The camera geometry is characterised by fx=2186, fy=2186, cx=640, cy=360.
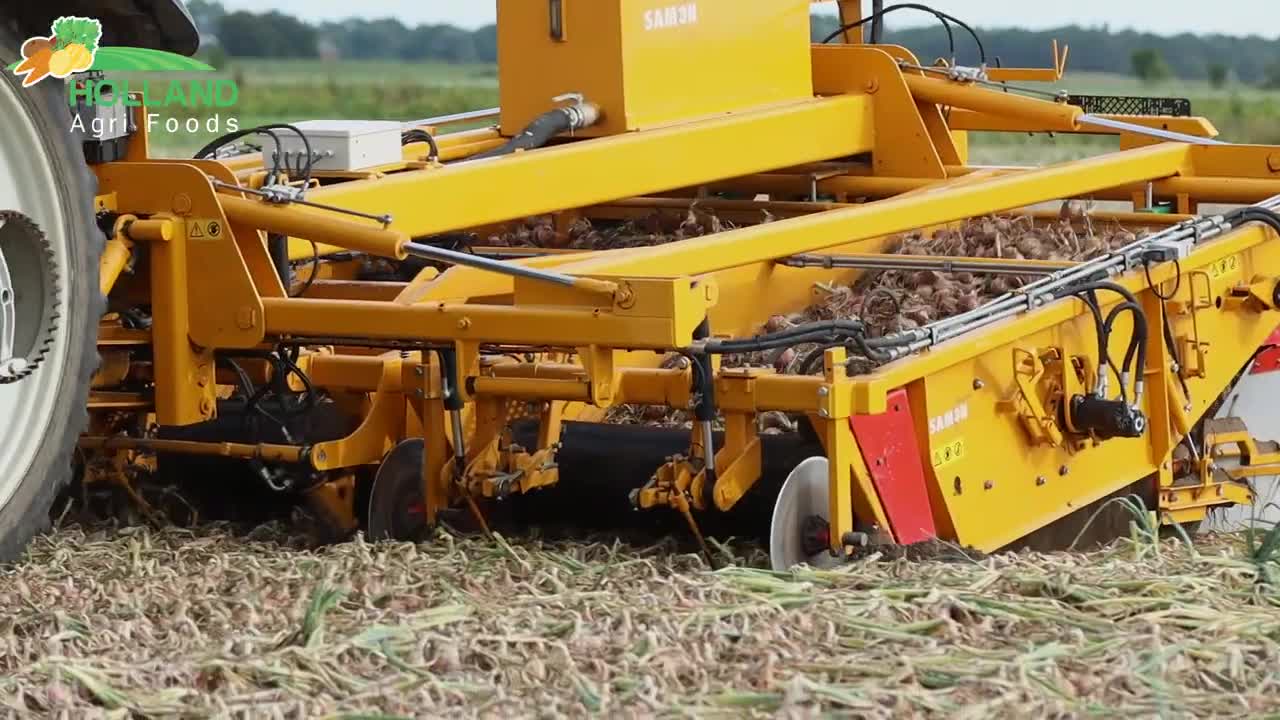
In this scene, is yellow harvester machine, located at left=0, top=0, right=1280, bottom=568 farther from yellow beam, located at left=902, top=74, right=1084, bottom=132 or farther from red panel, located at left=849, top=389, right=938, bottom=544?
yellow beam, located at left=902, top=74, right=1084, bottom=132

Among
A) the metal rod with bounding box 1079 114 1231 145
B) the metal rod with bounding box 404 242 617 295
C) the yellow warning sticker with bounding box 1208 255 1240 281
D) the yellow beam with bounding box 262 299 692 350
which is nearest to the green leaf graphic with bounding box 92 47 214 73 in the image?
the yellow beam with bounding box 262 299 692 350

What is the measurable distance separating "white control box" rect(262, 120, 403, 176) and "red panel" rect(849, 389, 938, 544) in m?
1.64

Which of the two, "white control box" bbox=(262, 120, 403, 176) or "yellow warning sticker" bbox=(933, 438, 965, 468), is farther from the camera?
"white control box" bbox=(262, 120, 403, 176)

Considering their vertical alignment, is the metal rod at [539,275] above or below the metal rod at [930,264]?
above

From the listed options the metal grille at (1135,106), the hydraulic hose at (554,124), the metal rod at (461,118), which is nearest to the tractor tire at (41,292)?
the hydraulic hose at (554,124)

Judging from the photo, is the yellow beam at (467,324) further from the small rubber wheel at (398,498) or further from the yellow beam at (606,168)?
the small rubber wheel at (398,498)

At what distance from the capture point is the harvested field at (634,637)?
3.60 m

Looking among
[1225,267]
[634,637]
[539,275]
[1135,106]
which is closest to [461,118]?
[1135,106]

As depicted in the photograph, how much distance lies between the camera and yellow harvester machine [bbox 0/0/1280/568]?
4801 mm

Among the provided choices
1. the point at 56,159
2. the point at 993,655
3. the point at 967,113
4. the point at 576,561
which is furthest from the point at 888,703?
the point at 967,113

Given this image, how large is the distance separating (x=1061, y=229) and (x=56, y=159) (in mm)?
3761

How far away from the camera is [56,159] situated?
4.55m

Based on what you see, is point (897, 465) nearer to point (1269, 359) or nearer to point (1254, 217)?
point (1254, 217)

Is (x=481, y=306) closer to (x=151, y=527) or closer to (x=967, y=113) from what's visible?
(x=151, y=527)
